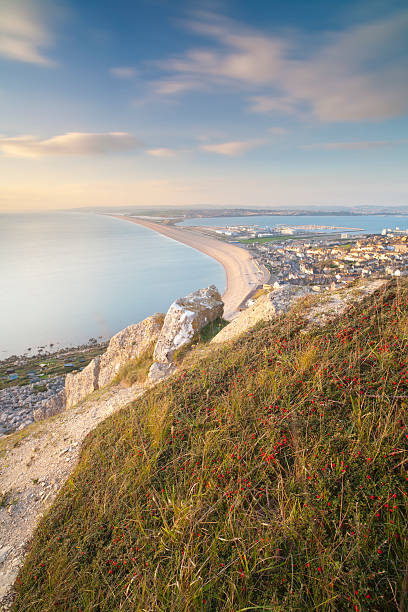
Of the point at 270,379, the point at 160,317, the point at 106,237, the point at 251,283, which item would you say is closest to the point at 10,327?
the point at 160,317

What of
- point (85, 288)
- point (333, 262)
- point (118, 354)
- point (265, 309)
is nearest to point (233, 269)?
point (333, 262)

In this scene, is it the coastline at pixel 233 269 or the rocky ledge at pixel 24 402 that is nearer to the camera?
the rocky ledge at pixel 24 402

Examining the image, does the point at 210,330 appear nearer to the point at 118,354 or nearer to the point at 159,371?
the point at 159,371

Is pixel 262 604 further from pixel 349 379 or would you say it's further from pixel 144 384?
pixel 144 384

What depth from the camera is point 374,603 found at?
1.83 metres

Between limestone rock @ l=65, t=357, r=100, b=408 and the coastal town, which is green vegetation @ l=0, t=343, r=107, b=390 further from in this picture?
the coastal town

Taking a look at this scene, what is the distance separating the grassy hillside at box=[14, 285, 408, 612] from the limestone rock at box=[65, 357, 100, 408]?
29.5 feet

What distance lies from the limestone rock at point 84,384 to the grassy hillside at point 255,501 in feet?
29.5

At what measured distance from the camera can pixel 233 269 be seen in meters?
61.7

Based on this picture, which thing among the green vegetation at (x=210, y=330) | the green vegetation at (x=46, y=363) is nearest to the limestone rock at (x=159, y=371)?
the green vegetation at (x=210, y=330)

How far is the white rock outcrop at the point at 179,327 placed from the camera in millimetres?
9492

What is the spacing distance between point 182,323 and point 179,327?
0.21 meters

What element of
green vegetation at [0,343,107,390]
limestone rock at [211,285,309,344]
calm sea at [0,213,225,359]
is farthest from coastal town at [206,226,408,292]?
green vegetation at [0,343,107,390]

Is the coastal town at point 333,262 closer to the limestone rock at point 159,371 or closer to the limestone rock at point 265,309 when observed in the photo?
the limestone rock at point 265,309
